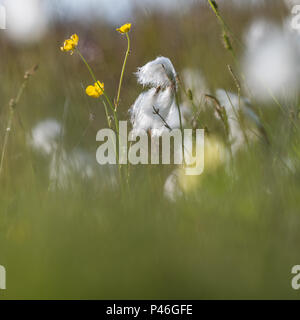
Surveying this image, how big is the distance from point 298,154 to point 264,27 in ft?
5.70

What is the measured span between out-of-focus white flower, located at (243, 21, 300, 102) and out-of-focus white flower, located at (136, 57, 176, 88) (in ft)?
1.75

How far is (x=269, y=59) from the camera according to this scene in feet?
10.3

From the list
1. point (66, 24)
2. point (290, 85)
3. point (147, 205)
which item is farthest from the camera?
point (66, 24)

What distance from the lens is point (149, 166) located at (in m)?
2.17

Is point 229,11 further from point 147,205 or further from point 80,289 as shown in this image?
point 80,289

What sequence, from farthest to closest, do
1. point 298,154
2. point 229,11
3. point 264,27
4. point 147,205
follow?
point 264,27, point 229,11, point 298,154, point 147,205

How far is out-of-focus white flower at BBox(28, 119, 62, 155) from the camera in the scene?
2.92 m

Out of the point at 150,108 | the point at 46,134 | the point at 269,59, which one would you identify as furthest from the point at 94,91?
the point at 269,59

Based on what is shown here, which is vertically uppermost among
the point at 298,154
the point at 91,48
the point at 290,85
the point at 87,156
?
the point at 91,48

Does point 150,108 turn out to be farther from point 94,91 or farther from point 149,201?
point 149,201

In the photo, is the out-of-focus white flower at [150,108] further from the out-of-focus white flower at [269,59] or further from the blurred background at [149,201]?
the out-of-focus white flower at [269,59]

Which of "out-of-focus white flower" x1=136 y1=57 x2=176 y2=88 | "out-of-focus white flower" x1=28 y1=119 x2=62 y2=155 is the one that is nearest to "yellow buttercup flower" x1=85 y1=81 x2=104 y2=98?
"out-of-focus white flower" x1=136 y1=57 x2=176 y2=88

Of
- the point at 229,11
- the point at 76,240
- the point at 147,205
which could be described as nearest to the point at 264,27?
the point at 229,11

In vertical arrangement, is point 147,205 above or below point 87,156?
below
